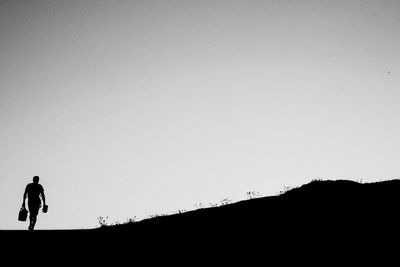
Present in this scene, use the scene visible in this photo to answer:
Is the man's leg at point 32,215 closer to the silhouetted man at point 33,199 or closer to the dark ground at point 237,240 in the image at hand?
the silhouetted man at point 33,199

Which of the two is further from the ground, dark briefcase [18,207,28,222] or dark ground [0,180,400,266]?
dark briefcase [18,207,28,222]

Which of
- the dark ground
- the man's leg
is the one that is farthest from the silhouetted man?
the dark ground

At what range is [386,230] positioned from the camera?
9180 mm

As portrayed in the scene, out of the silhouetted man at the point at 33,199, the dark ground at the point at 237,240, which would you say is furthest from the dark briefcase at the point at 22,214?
the dark ground at the point at 237,240

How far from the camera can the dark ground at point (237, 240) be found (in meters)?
6.29

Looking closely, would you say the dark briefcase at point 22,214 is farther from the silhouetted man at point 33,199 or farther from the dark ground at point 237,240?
the dark ground at point 237,240

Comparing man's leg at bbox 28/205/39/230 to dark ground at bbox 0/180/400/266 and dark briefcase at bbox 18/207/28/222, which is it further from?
dark ground at bbox 0/180/400/266

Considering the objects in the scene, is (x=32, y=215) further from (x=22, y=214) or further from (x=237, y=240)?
(x=237, y=240)

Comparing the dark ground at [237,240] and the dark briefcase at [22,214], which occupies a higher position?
the dark briefcase at [22,214]

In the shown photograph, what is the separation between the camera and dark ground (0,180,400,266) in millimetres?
6293

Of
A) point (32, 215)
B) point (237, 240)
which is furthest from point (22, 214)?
point (237, 240)

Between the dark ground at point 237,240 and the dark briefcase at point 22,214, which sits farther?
the dark briefcase at point 22,214

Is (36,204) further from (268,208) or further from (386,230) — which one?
(386,230)

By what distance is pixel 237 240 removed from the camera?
780 centimetres
